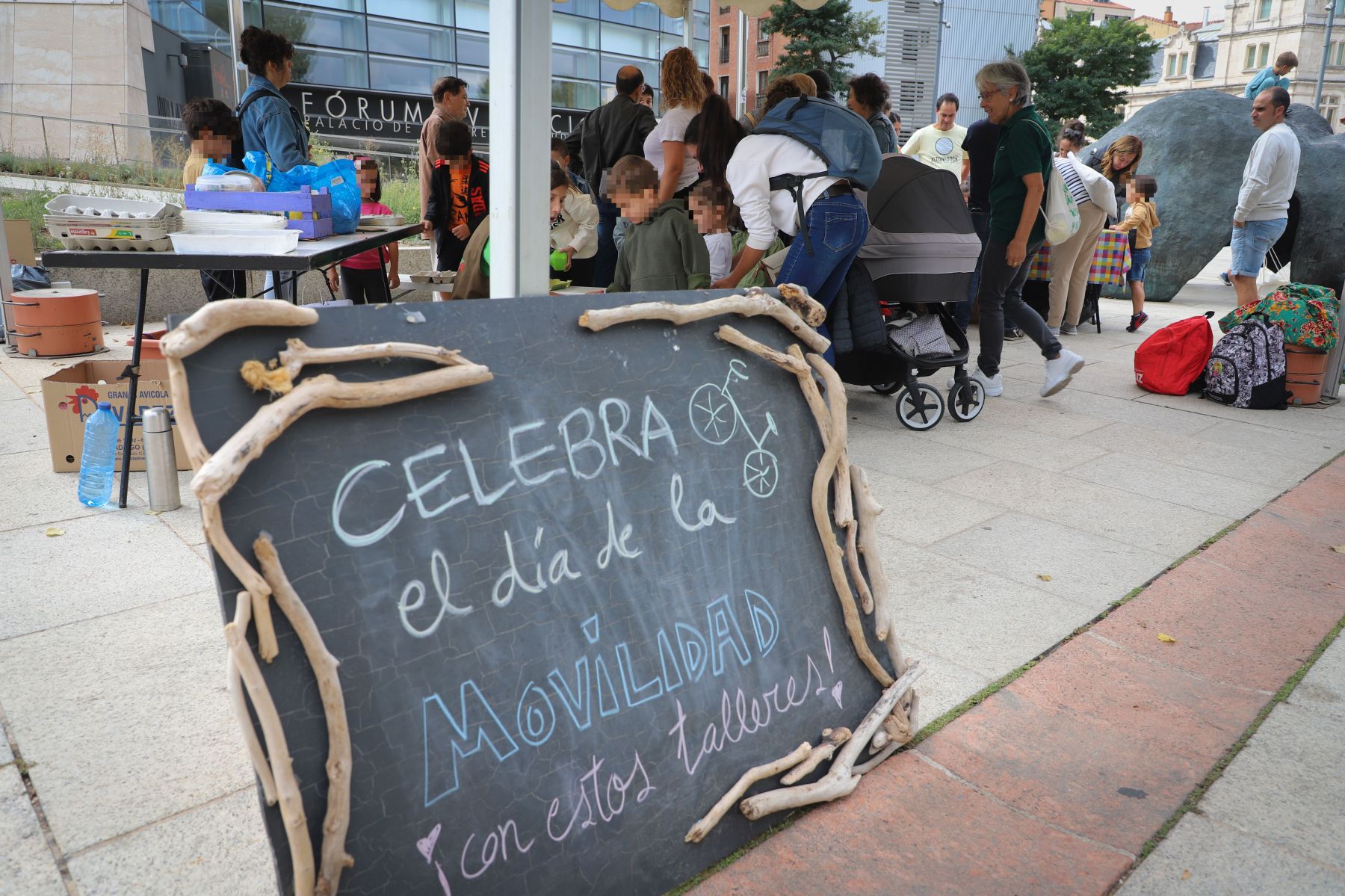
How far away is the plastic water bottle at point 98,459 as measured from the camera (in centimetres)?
380

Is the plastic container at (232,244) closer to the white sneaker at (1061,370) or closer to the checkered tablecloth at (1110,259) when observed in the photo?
the white sneaker at (1061,370)

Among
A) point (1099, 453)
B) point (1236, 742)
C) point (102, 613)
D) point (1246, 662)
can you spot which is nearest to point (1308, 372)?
point (1099, 453)

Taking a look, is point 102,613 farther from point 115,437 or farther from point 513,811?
point 513,811

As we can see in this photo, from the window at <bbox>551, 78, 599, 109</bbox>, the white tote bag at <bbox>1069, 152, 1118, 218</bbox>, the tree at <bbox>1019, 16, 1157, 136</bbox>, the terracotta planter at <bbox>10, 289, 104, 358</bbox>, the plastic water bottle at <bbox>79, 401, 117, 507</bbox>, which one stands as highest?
the tree at <bbox>1019, 16, 1157, 136</bbox>

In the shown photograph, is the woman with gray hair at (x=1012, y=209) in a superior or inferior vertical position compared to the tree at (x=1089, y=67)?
inferior

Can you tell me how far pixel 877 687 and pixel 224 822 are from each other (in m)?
1.53

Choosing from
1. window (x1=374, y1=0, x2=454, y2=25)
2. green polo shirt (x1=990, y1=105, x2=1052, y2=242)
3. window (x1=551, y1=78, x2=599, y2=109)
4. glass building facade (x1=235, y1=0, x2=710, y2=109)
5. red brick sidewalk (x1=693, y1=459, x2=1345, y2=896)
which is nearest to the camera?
red brick sidewalk (x1=693, y1=459, x2=1345, y2=896)

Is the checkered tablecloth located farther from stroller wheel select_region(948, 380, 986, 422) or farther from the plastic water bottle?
the plastic water bottle

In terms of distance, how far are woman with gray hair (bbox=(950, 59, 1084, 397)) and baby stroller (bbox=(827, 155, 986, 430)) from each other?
623mm

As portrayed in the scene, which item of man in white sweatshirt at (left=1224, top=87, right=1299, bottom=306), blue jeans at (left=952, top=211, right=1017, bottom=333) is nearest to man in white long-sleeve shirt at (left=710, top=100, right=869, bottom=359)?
blue jeans at (left=952, top=211, right=1017, bottom=333)

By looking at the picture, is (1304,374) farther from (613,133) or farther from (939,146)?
(613,133)

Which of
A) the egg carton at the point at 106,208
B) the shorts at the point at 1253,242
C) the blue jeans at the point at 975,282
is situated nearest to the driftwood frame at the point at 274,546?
the egg carton at the point at 106,208

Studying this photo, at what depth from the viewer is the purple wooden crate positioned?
327 cm

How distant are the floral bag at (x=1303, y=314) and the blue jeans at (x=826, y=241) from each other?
12.0 feet
